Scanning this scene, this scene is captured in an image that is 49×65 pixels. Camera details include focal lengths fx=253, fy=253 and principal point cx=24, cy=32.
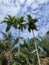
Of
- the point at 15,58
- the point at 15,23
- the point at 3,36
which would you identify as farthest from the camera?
the point at 3,36

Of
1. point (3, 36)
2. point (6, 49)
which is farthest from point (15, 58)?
point (3, 36)

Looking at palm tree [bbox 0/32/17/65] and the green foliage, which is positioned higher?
the green foliage

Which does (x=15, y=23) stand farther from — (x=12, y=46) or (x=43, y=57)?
(x=43, y=57)

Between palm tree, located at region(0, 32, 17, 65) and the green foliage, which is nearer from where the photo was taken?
palm tree, located at region(0, 32, 17, 65)

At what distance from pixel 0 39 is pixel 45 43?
9.30m

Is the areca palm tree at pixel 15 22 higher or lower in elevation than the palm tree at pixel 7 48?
higher

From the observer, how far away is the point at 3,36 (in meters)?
49.2

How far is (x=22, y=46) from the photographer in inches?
1912

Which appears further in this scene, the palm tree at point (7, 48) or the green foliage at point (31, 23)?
the green foliage at point (31, 23)

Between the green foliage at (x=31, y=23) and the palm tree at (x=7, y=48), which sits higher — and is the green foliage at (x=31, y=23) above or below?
above

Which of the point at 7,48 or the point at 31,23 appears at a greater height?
the point at 31,23

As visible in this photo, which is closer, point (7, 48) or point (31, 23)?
point (7, 48)

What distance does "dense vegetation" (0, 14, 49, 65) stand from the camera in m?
43.8

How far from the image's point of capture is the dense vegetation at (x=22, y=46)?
43750 millimetres
